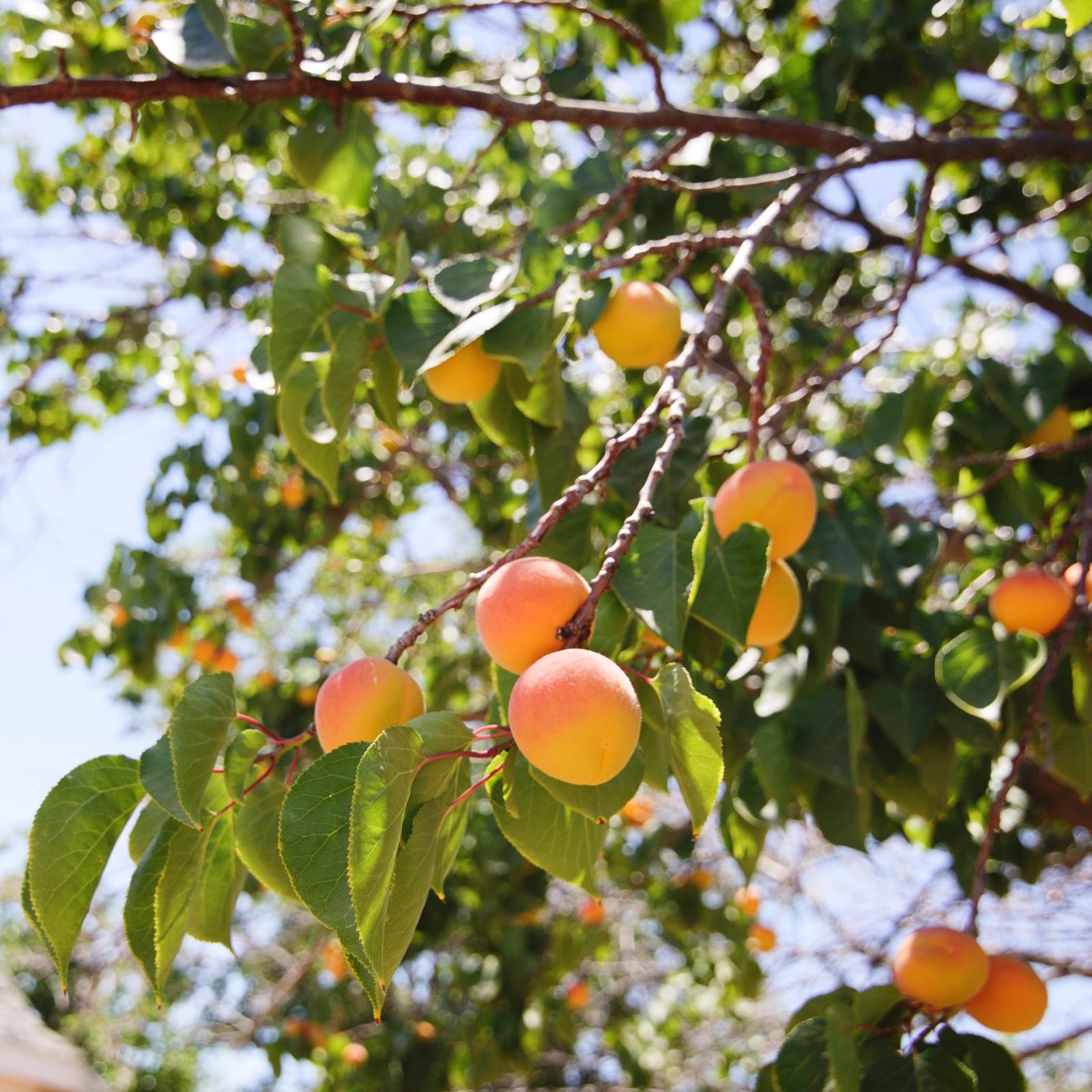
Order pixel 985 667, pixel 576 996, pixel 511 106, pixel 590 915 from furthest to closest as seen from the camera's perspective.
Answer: pixel 576 996 < pixel 590 915 < pixel 511 106 < pixel 985 667

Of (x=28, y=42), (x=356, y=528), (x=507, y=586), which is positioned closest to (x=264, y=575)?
(x=356, y=528)

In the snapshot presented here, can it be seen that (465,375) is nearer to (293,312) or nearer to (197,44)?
(293,312)

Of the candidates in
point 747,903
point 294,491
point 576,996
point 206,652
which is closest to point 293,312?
point 294,491

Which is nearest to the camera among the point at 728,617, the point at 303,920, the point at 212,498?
the point at 728,617

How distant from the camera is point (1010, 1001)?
1.17m

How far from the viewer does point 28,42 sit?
6.03ft

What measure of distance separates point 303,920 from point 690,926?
3638 mm

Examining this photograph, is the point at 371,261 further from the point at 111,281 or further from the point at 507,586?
the point at 111,281

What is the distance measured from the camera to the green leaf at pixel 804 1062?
1.10 m

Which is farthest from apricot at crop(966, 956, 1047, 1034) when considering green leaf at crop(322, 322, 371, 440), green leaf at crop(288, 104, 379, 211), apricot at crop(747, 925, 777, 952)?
apricot at crop(747, 925, 777, 952)

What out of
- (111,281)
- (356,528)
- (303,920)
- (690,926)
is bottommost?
(303,920)

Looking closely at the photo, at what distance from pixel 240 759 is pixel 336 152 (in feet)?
3.67

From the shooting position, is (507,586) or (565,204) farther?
(565,204)

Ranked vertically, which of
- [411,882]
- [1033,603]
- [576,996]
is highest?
[411,882]
